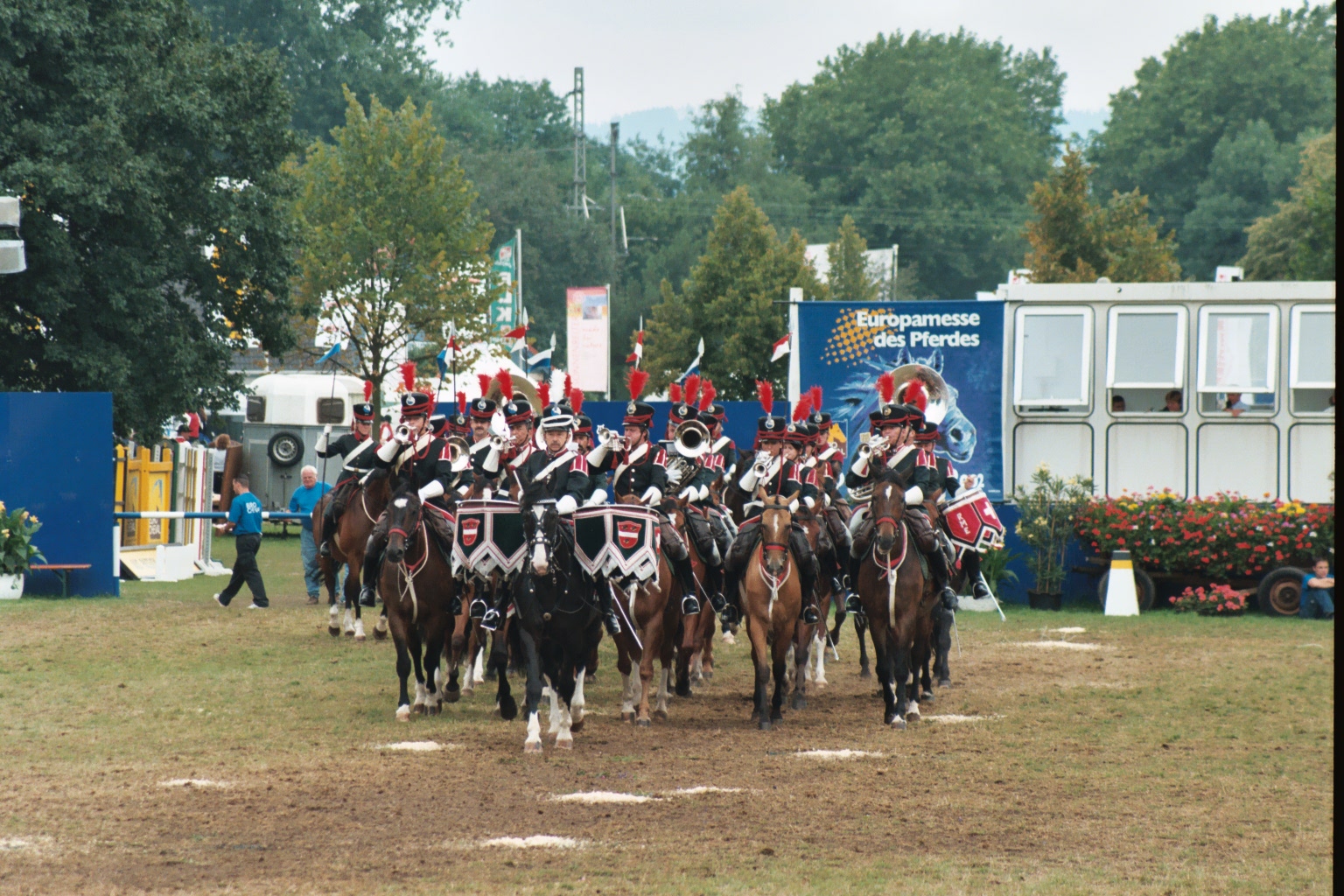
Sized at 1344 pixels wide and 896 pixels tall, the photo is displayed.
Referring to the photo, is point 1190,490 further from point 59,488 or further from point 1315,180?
point 1315,180

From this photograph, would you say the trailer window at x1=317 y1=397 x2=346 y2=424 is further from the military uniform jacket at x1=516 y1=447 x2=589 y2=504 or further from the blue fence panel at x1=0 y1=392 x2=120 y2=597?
the military uniform jacket at x1=516 y1=447 x2=589 y2=504

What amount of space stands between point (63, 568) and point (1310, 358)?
62.3ft

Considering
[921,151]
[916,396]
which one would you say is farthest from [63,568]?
[921,151]

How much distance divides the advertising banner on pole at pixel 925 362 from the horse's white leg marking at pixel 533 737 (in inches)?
518

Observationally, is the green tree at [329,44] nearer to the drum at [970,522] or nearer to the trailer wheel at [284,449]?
the trailer wheel at [284,449]

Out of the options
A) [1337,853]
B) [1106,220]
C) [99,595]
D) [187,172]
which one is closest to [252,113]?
[187,172]

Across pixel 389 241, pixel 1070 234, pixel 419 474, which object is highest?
pixel 1070 234

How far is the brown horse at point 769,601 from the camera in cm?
1338

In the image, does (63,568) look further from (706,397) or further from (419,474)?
(419,474)

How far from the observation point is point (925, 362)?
2470 cm

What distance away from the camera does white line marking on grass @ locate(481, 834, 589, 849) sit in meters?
9.16

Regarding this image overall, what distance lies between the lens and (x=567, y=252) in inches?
3164

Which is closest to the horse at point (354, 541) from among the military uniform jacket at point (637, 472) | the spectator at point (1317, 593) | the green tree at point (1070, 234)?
the military uniform jacket at point (637, 472)

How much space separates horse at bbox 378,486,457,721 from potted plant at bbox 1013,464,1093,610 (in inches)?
503
